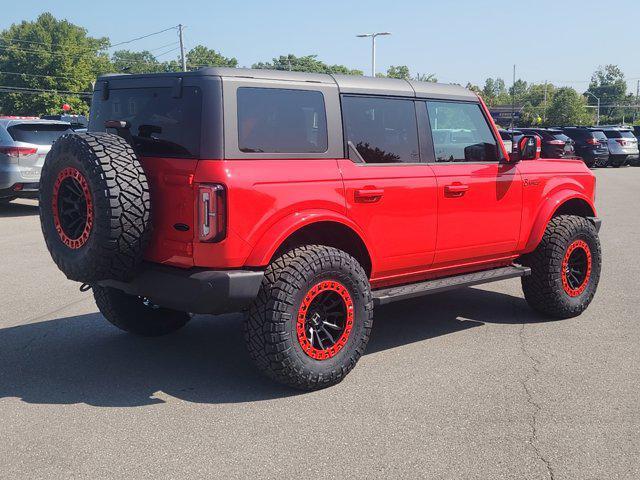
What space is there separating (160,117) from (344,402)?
208 centimetres

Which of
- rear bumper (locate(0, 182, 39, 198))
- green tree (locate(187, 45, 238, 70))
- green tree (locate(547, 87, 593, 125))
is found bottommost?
Result: rear bumper (locate(0, 182, 39, 198))

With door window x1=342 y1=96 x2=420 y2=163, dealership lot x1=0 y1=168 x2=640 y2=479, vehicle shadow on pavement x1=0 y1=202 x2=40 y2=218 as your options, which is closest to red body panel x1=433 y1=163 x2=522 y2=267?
door window x1=342 y1=96 x2=420 y2=163

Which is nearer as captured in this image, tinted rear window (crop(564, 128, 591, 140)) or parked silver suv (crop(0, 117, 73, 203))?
parked silver suv (crop(0, 117, 73, 203))

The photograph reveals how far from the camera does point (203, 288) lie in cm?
408

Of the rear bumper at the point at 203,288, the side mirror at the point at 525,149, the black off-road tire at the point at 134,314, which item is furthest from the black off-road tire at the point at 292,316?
the side mirror at the point at 525,149

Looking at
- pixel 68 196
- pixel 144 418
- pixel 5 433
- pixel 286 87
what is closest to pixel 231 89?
pixel 286 87

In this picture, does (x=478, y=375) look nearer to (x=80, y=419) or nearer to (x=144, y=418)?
(x=144, y=418)

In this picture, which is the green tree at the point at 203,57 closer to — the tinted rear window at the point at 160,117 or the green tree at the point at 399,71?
the green tree at the point at 399,71

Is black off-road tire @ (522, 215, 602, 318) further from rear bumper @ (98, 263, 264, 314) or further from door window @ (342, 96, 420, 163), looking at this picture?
rear bumper @ (98, 263, 264, 314)

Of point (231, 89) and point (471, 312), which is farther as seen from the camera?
point (471, 312)

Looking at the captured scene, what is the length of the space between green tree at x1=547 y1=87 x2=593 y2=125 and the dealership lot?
345 feet

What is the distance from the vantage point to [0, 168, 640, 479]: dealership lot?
11.5 feet

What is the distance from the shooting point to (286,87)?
4.54 metres

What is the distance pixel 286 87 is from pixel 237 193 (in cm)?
88
